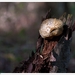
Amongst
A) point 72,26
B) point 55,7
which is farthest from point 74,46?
point 72,26

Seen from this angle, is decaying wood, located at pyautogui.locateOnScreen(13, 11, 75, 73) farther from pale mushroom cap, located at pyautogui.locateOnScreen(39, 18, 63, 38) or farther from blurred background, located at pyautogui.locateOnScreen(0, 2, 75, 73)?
blurred background, located at pyautogui.locateOnScreen(0, 2, 75, 73)

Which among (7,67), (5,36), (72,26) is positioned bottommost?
(7,67)

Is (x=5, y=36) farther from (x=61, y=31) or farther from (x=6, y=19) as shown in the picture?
(x=61, y=31)

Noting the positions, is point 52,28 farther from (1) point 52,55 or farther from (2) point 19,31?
(2) point 19,31

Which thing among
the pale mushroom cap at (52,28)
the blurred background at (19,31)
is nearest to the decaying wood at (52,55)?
the pale mushroom cap at (52,28)

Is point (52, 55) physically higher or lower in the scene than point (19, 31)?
higher

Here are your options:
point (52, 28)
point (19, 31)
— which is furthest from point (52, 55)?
point (19, 31)
